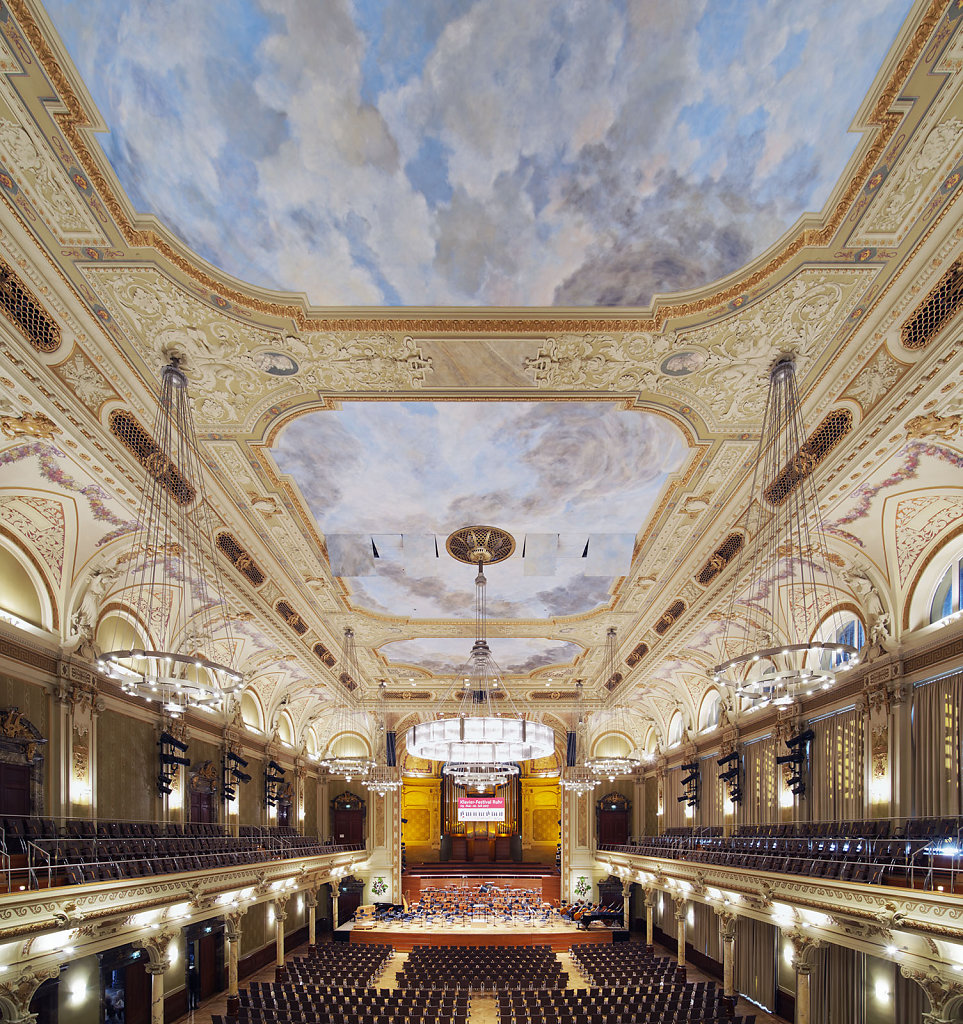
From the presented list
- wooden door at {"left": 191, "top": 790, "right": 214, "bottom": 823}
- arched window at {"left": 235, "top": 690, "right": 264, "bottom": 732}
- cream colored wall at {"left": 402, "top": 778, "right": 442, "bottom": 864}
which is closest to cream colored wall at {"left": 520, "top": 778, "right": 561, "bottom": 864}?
cream colored wall at {"left": 402, "top": 778, "right": 442, "bottom": 864}

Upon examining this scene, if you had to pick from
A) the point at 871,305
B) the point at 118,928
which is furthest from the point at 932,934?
the point at 118,928

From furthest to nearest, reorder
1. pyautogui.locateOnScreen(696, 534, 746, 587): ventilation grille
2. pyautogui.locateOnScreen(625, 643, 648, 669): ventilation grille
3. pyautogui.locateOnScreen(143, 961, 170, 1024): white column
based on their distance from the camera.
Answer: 1. pyautogui.locateOnScreen(625, 643, 648, 669): ventilation grille
2. pyautogui.locateOnScreen(696, 534, 746, 587): ventilation grille
3. pyautogui.locateOnScreen(143, 961, 170, 1024): white column

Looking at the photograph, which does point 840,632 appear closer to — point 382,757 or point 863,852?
point 863,852

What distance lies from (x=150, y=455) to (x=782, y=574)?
1289 cm

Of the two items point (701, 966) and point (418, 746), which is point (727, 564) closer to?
point (418, 746)

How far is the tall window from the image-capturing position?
1272 centimetres

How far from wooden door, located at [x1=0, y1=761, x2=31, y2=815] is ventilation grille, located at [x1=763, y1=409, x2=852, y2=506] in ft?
45.9

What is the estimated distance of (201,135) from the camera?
6.48 metres

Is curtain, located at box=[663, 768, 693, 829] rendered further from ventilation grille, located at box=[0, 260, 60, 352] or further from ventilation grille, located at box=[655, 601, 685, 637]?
ventilation grille, located at box=[0, 260, 60, 352]

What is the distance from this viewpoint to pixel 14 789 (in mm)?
12789

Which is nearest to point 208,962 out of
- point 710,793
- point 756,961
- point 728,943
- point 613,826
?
point 728,943

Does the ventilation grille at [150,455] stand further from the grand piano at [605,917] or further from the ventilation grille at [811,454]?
the grand piano at [605,917]

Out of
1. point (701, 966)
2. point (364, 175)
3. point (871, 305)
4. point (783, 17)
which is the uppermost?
point (783, 17)

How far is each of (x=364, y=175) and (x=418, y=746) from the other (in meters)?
13.9
